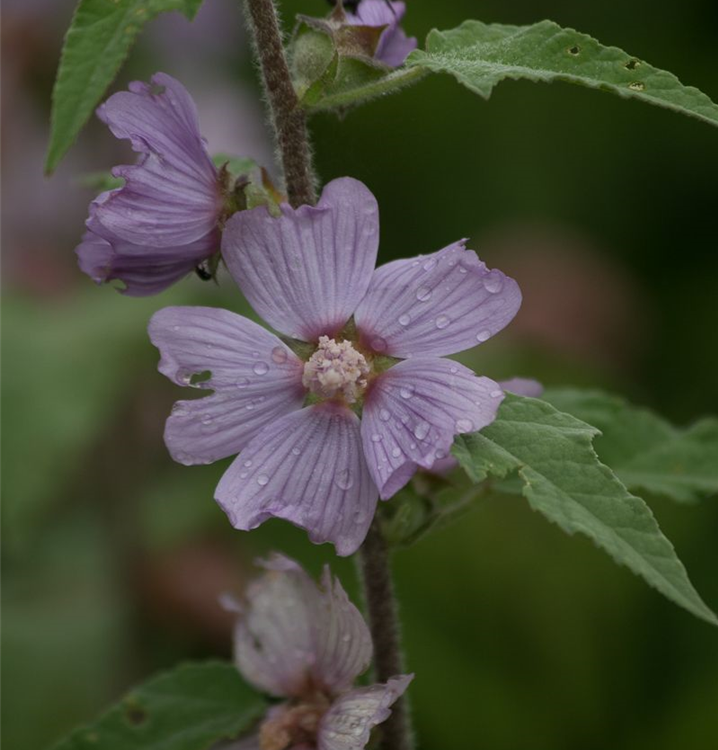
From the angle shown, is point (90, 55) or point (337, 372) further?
point (337, 372)

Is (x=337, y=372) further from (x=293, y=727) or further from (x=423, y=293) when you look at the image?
(x=293, y=727)

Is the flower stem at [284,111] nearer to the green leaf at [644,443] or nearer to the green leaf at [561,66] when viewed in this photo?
the green leaf at [561,66]

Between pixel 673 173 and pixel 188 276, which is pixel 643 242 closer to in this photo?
pixel 673 173

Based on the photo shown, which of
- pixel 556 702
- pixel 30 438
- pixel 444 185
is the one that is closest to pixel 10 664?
pixel 30 438

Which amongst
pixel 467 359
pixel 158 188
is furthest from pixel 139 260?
pixel 467 359

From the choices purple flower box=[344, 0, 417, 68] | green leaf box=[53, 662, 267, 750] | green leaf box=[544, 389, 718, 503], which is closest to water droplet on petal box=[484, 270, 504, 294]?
purple flower box=[344, 0, 417, 68]

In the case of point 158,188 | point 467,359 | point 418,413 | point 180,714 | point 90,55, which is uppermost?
point 90,55

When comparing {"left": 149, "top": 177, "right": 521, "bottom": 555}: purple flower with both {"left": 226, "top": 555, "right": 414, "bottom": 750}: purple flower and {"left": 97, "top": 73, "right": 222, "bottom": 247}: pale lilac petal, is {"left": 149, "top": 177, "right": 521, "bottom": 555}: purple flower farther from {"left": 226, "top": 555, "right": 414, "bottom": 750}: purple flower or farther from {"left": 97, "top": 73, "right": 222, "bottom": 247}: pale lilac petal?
{"left": 226, "top": 555, "right": 414, "bottom": 750}: purple flower
